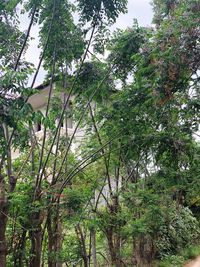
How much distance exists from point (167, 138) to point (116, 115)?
908mm

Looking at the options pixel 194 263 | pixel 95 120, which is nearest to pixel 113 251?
pixel 95 120

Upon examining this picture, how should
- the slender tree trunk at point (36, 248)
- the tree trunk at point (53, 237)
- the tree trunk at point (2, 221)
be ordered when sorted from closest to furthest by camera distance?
the tree trunk at point (2, 221), the slender tree trunk at point (36, 248), the tree trunk at point (53, 237)

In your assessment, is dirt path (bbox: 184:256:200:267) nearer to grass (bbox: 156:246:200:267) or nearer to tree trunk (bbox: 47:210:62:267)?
grass (bbox: 156:246:200:267)

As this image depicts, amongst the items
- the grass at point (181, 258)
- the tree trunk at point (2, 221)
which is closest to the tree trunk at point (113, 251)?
the grass at point (181, 258)

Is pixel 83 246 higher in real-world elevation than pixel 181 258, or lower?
higher

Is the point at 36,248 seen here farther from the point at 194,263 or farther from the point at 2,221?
the point at 194,263

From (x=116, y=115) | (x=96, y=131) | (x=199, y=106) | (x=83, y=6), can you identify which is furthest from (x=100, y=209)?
(x=83, y=6)

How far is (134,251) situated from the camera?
8820 millimetres

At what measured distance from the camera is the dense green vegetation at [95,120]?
4555 mm

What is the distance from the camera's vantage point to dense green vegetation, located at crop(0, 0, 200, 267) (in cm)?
455

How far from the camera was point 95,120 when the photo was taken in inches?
273

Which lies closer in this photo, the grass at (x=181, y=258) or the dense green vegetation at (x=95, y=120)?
the dense green vegetation at (x=95, y=120)

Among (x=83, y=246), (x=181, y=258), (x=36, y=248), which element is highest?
(x=83, y=246)

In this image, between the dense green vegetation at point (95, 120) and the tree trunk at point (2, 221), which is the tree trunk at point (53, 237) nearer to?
the dense green vegetation at point (95, 120)
